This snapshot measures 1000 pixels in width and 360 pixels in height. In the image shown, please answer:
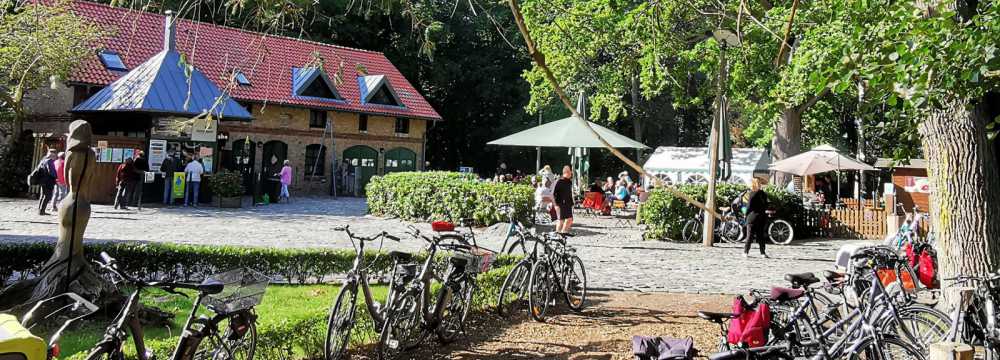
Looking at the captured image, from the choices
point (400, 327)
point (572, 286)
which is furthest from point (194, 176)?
point (400, 327)

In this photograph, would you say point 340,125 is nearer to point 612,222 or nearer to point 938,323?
point 612,222

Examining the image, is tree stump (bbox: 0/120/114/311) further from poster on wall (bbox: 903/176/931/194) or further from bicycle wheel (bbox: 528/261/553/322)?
poster on wall (bbox: 903/176/931/194)

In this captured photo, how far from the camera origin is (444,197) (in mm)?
19906

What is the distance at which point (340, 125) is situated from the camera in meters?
35.8

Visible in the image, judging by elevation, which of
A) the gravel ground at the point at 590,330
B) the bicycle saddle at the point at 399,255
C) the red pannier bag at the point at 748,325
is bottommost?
the gravel ground at the point at 590,330

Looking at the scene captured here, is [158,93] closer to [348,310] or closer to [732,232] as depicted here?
[732,232]

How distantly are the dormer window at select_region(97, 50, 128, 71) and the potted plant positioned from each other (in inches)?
302

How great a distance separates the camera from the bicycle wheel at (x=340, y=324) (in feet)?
19.5

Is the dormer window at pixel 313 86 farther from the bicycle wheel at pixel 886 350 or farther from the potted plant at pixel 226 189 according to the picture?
the bicycle wheel at pixel 886 350

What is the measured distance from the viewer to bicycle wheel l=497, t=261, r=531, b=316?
8281mm

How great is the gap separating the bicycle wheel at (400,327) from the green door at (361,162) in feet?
95.8

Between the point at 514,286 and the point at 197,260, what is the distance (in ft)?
14.5

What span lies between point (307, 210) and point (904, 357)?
20.9 m

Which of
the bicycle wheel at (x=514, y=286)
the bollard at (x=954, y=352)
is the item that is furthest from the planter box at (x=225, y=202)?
the bollard at (x=954, y=352)
